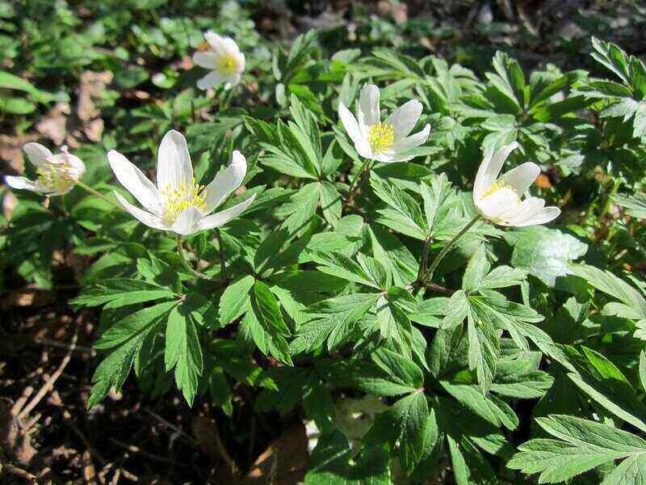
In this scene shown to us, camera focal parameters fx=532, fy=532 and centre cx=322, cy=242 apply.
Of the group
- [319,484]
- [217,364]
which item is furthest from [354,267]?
[319,484]

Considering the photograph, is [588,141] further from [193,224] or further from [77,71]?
[77,71]

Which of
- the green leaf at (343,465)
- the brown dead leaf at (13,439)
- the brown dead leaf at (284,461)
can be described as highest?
the green leaf at (343,465)

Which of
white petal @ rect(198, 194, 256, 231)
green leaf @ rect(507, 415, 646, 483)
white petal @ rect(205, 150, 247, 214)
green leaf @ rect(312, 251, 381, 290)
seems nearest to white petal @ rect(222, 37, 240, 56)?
white petal @ rect(205, 150, 247, 214)

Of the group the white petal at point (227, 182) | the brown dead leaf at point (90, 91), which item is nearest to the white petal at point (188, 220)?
the white petal at point (227, 182)

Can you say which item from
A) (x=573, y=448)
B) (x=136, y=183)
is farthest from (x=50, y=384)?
(x=573, y=448)

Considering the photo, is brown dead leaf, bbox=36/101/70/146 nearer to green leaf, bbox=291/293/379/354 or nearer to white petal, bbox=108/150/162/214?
white petal, bbox=108/150/162/214

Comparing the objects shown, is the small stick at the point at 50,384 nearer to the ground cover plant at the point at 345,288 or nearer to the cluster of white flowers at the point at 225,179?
the ground cover plant at the point at 345,288
